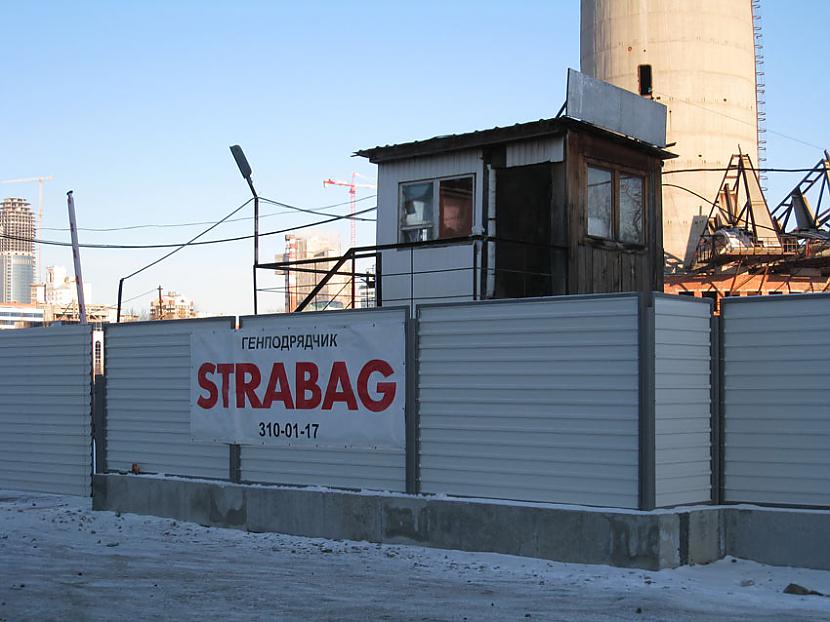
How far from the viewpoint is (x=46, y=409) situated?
59.4ft

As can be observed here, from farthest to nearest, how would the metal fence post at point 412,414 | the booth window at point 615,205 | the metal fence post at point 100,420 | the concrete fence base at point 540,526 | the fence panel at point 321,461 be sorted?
the booth window at point 615,205
the metal fence post at point 100,420
the fence panel at point 321,461
the metal fence post at point 412,414
the concrete fence base at point 540,526

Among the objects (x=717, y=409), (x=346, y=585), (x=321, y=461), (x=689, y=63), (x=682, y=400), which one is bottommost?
(x=346, y=585)

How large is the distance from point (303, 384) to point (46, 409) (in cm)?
591

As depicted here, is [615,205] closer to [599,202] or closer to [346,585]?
[599,202]

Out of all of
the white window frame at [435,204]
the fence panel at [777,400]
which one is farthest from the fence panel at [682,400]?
the white window frame at [435,204]

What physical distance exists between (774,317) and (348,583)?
5.48 metres

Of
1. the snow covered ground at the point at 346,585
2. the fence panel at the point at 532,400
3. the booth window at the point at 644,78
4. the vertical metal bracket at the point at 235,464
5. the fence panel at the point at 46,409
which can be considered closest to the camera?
the snow covered ground at the point at 346,585

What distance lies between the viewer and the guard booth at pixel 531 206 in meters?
16.8

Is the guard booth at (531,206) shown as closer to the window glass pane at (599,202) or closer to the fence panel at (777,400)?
the window glass pane at (599,202)

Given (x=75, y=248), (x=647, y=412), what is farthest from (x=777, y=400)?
(x=75, y=248)

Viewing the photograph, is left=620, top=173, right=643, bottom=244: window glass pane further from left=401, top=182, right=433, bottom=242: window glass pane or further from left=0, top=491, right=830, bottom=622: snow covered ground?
left=0, top=491, right=830, bottom=622: snow covered ground

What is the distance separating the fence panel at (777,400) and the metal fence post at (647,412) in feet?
4.04

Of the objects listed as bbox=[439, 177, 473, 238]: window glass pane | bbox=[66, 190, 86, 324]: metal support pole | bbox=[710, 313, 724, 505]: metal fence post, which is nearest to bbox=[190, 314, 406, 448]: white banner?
bbox=[710, 313, 724, 505]: metal fence post

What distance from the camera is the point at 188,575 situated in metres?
11.2
